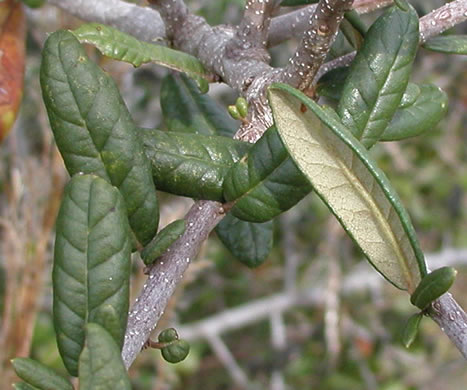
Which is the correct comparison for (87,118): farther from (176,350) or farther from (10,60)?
(10,60)

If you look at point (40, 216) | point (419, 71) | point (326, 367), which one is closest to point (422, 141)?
point (419, 71)

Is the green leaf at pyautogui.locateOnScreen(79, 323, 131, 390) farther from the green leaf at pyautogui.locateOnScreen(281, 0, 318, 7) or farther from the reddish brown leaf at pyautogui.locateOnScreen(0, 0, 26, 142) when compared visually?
the reddish brown leaf at pyautogui.locateOnScreen(0, 0, 26, 142)

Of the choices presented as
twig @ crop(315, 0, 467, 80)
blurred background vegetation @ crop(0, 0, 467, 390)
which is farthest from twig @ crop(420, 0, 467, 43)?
blurred background vegetation @ crop(0, 0, 467, 390)

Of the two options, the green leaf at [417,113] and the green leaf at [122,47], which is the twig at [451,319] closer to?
the green leaf at [417,113]

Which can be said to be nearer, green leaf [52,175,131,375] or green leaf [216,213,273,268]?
green leaf [52,175,131,375]

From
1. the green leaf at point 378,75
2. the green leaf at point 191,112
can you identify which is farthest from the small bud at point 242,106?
the green leaf at point 191,112

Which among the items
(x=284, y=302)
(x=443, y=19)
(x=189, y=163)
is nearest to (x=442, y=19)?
(x=443, y=19)
